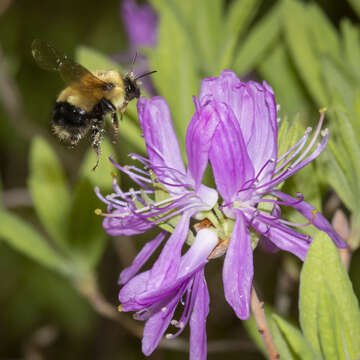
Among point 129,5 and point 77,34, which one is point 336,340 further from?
point 77,34

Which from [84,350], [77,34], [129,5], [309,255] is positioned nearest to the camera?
[309,255]

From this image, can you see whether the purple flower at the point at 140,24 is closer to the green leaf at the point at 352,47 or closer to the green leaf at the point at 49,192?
the green leaf at the point at 49,192

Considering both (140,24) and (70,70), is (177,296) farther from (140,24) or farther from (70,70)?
(140,24)

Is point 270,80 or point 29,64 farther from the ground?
point 29,64

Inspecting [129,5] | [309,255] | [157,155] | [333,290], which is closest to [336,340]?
[333,290]

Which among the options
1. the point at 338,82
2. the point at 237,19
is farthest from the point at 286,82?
the point at 338,82

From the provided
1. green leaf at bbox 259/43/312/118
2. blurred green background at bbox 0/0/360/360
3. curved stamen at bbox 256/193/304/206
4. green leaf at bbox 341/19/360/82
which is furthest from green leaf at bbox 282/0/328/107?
curved stamen at bbox 256/193/304/206

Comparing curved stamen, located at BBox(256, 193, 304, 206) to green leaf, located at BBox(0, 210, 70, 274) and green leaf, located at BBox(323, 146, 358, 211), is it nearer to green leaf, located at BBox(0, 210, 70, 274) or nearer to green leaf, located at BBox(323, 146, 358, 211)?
green leaf, located at BBox(323, 146, 358, 211)
